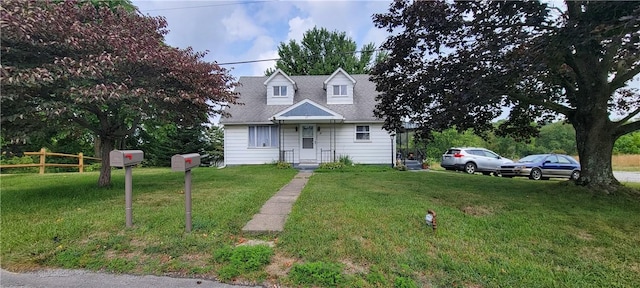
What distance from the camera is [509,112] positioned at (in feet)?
31.5

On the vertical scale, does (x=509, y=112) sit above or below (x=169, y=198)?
above

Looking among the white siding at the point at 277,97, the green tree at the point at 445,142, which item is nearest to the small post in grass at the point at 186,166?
the white siding at the point at 277,97

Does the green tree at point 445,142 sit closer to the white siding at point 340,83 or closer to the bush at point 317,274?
the white siding at point 340,83

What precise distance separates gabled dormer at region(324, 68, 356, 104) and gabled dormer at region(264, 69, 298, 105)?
2167 millimetres

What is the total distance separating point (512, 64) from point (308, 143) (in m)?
11.1

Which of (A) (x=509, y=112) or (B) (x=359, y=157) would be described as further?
(B) (x=359, y=157)

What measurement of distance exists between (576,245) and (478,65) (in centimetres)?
413

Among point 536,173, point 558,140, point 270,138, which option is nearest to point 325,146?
point 270,138

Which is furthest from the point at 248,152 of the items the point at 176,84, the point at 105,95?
the point at 105,95

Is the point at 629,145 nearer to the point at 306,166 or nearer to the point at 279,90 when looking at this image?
the point at 306,166

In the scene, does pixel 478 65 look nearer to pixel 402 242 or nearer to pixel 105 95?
pixel 402 242

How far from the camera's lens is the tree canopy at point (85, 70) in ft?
16.7

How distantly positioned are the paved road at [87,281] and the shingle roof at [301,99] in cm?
1234

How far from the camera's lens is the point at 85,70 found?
5262mm
